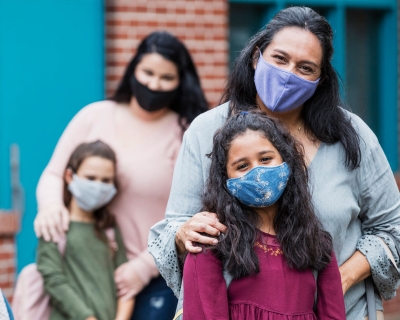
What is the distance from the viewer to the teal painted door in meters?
5.96

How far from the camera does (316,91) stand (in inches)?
138

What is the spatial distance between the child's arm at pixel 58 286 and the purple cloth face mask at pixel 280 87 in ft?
6.05

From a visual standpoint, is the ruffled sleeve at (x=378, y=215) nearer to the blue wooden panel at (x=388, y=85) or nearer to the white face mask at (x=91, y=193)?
the white face mask at (x=91, y=193)

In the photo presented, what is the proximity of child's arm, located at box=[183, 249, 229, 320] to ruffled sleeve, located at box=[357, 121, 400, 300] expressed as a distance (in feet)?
2.20

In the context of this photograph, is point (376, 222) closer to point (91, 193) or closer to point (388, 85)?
point (91, 193)

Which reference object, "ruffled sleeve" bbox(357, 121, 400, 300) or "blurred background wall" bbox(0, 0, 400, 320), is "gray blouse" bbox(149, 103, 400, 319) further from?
"blurred background wall" bbox(0, 0, 400, 320)

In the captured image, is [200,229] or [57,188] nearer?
[200,229]

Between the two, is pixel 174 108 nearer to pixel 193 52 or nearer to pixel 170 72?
pixel 170 72

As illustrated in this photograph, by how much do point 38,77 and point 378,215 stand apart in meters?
3.23

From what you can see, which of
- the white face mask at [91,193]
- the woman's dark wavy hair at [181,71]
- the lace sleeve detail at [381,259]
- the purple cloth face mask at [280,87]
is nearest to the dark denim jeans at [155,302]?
the white face mask at [91,193]

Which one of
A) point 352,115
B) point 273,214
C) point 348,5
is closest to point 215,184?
point 273,214

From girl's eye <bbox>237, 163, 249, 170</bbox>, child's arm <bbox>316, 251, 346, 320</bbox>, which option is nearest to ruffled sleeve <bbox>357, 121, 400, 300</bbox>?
child's arm <bbox>316, 251, 346, 320</bbox>

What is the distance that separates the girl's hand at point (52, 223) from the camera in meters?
4.76

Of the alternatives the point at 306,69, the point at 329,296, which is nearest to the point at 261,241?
the point at 329,296
